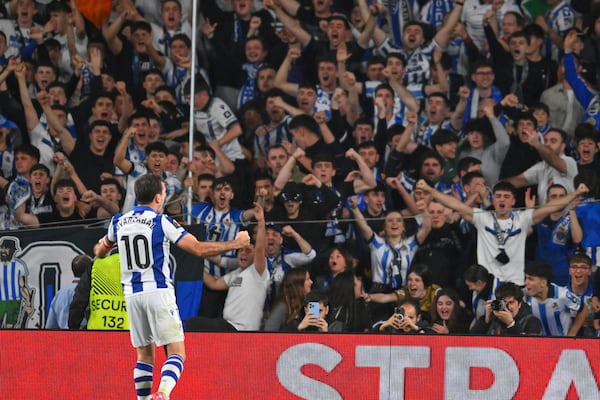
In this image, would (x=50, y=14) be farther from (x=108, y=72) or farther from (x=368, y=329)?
(x=368, y=329)

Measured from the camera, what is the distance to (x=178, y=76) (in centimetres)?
1625

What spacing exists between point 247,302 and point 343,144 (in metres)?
3.53

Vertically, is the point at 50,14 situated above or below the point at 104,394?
above

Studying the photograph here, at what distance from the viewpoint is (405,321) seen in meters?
11.5

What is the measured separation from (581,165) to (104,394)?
574 centimetres

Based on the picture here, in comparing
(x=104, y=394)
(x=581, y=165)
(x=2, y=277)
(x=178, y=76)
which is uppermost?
(x=178, y=76)

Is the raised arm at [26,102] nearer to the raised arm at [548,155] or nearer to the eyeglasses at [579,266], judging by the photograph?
the raised arm at [548,155]

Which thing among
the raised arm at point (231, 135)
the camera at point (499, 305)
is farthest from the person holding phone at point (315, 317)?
the raised arm at point (231, 135)

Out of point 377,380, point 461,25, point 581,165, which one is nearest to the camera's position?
point 377,380

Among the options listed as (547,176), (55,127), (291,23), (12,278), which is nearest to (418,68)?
(291,23)

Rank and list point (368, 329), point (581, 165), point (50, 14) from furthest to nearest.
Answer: point (50, 14) → point (581, 165) → point (368, 329)

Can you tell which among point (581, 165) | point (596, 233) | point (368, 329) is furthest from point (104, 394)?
point (581, 165)

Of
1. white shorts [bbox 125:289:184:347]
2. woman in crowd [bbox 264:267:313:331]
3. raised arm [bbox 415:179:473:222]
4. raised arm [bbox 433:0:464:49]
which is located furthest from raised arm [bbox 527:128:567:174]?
white shorts [bbox 125:289:184:347]

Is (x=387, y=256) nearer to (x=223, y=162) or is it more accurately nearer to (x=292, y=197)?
(x=292, y=197)
